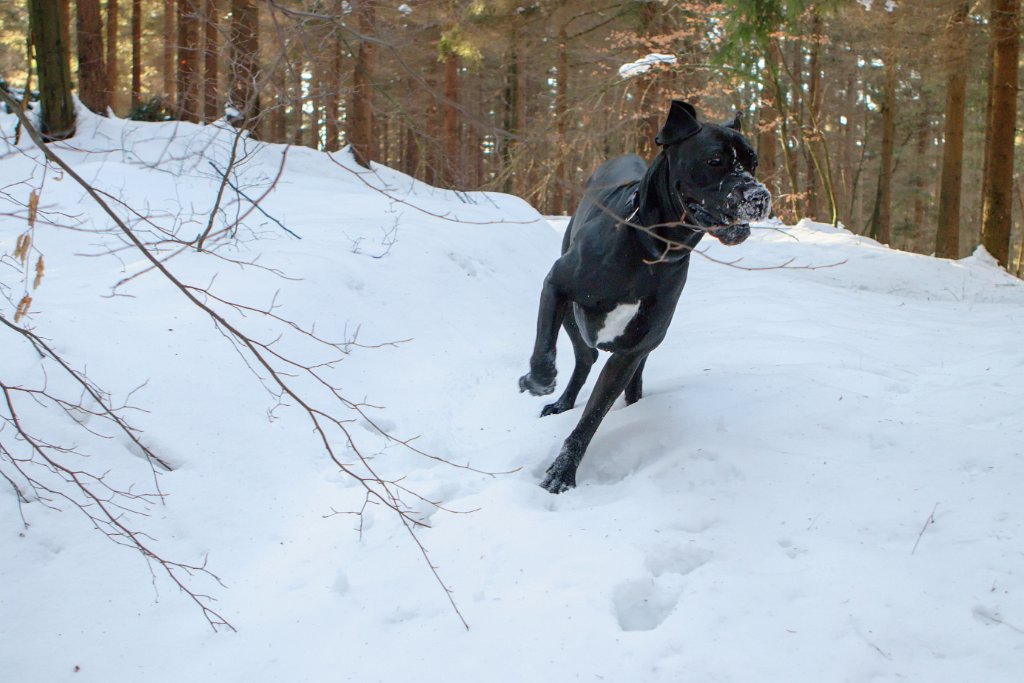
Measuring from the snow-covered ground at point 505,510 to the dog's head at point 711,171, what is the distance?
3.67 ft

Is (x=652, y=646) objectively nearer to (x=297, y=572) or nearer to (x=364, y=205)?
(x=297, y=572)

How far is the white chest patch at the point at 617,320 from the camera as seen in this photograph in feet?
11.8

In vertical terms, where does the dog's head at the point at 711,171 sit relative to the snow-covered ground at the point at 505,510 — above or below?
above

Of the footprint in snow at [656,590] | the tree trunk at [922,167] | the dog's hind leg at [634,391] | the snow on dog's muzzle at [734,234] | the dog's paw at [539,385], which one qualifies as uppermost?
the snow on dog's muzzle at [734,234]

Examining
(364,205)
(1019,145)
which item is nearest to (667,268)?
(364,205)

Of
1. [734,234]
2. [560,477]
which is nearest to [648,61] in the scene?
[734,234]

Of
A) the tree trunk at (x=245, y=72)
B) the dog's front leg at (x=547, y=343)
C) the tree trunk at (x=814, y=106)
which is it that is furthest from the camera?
the tree trunk at (x=814, y=106)

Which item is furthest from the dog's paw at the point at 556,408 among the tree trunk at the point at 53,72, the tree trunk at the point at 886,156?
the tree trunk at the point at 886,156

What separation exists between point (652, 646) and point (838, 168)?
27387mm

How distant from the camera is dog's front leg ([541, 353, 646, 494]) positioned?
12.1 feet

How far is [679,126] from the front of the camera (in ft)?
11.0

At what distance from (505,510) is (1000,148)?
10.2 metres

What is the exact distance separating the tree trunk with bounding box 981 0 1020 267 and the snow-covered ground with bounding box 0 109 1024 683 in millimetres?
5886

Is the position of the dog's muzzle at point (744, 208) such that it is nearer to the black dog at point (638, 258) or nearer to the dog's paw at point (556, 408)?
the black dog at point (638, 258)
